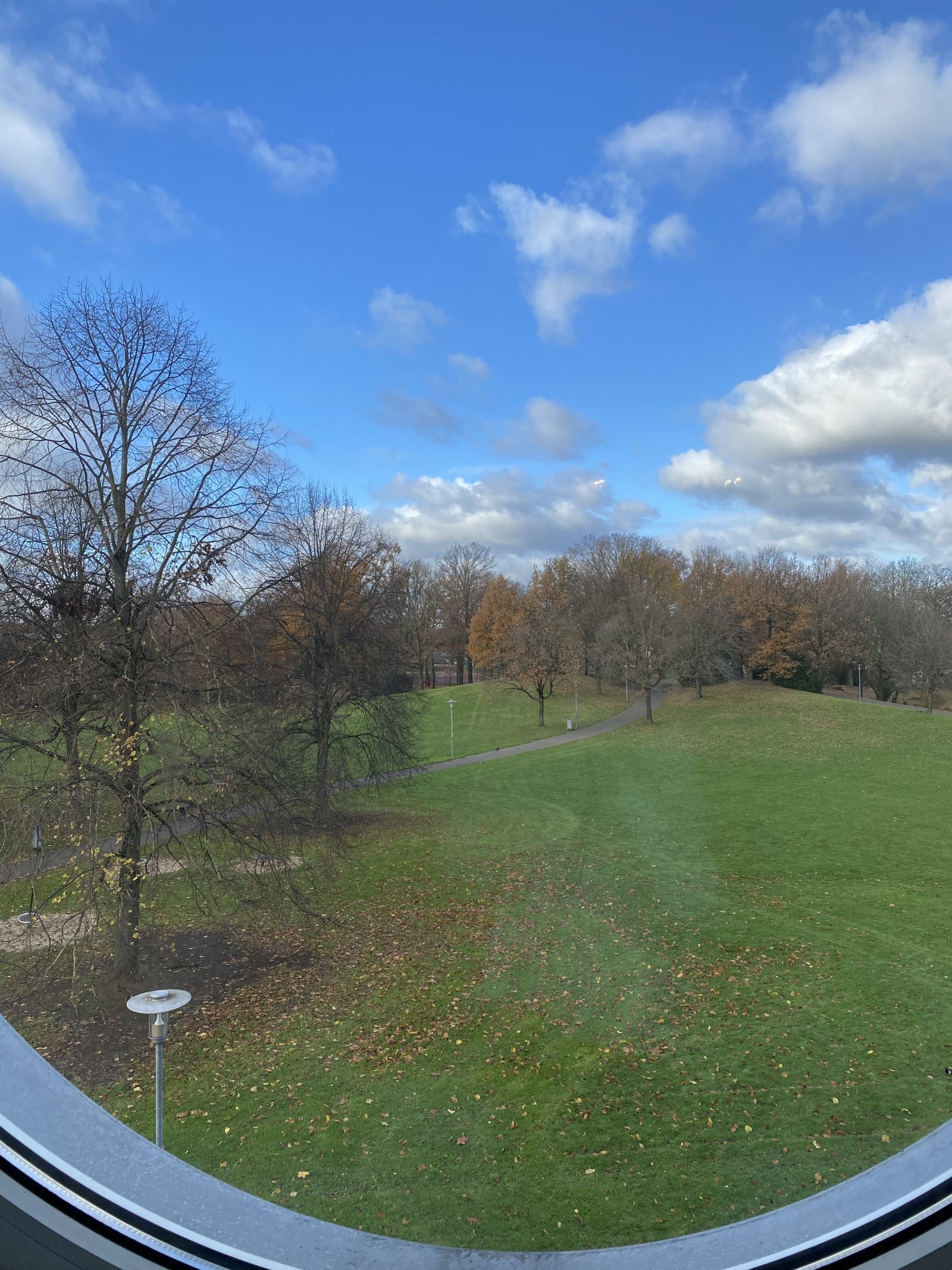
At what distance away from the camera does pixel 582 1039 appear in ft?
16.9

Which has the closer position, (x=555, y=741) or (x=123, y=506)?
(x=123, y=506)

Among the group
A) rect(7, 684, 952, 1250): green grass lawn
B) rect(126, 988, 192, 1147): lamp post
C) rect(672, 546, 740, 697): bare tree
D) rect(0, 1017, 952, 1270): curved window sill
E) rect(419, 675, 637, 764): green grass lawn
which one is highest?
rect(672, 546, 740, 697): bare tree

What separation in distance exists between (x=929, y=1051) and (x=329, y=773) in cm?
804

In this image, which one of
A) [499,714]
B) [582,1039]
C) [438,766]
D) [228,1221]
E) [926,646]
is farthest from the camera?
[499,714]

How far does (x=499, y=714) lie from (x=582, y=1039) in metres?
24.1

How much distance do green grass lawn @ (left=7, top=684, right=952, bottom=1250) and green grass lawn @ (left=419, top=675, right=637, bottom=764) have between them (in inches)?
454

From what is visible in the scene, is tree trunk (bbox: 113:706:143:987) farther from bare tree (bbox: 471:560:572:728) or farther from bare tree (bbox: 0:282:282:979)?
bare tree (bbox: 471:560:572:728)

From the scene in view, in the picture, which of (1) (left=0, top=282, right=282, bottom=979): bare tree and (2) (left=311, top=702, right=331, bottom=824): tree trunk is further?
(2) (left=311, top=702, right=331, bottom=824): tree trunk

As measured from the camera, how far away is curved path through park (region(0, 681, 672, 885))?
528 cm

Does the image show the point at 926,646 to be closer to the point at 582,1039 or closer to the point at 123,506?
the point at 582,1039

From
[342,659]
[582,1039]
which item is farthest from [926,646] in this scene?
[582,1039]

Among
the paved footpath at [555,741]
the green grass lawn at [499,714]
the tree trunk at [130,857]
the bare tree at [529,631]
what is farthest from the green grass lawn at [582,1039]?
the bare tree at [529,631]

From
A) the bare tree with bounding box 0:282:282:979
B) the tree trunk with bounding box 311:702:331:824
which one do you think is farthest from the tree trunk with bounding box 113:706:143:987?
the tree trunk with bounding box 311:702:331:824

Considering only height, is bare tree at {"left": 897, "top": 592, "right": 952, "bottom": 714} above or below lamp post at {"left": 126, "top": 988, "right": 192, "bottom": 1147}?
above
